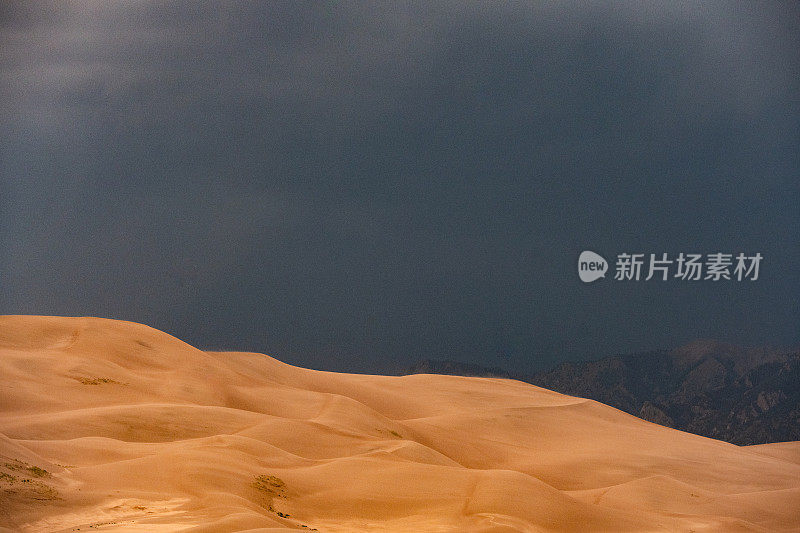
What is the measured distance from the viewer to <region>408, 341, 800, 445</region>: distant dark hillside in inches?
3041

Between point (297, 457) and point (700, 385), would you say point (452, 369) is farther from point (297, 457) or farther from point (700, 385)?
point (297, 457)

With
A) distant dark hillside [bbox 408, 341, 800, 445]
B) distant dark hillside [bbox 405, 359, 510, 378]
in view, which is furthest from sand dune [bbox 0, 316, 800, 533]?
distant dark hillside [bbox 405, 359, 510, 378]

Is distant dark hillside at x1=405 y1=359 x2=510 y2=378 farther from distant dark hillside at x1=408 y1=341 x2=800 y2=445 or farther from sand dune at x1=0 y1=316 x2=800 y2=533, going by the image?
sand dune at x1=0 y1=316 x2=800 y2=533

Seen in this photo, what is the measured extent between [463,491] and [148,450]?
471cm

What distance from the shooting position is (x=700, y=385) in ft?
310

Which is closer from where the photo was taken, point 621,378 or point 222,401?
point 222,401

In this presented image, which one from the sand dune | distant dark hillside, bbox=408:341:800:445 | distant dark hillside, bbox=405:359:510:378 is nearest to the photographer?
the sand dune

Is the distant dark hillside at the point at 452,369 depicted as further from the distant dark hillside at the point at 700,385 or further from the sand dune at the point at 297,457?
the sand dune at the point at 297,457

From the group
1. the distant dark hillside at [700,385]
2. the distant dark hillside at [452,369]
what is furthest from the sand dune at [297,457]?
the distant dark hillside at [452,369]

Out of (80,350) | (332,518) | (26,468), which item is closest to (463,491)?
(332,518)

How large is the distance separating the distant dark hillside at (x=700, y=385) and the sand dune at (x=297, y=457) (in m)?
57.3

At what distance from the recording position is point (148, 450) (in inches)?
436

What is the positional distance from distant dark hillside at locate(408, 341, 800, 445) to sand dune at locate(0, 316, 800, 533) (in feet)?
188

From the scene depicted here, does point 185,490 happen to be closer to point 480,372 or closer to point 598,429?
point 598,429
